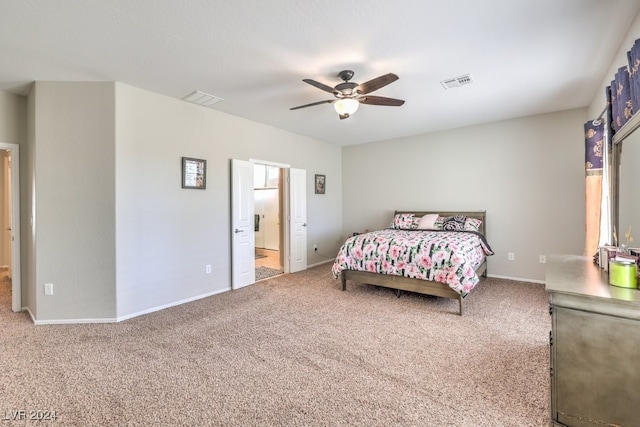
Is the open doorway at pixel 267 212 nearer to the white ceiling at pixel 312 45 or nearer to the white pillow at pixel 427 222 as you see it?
the white pillow at pixel 427 222

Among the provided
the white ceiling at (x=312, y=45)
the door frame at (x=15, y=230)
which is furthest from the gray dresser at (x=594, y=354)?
the door frame at (x=15, y=230)

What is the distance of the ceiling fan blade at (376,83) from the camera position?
8.34 feet

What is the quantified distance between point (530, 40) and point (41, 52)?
13.4ft

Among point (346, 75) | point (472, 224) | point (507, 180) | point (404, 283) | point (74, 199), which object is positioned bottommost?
point (404, 283)

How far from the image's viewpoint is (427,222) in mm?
5098

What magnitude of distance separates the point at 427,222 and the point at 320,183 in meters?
2.22

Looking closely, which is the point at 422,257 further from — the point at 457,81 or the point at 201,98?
the point at 201,98

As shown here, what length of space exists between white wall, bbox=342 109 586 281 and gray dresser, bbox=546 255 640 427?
12.0 feet

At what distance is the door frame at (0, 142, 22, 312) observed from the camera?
3480 mm

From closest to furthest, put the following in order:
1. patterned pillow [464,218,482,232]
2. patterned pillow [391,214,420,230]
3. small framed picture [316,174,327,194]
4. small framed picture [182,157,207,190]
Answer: small framed picture [182,157,207,190], patterned pillow [464,218,482,232], patterned pillow [391,214,420,230], small framed picture [316,174,327,194]

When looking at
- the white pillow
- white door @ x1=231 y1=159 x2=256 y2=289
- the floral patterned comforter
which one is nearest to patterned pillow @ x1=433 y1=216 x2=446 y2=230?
the white pillow

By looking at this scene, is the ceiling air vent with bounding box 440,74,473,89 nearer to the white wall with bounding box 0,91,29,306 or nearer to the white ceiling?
the white ceiling

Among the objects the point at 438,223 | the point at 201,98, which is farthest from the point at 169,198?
the point at 438,223

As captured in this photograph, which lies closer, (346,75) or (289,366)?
(289,366)
